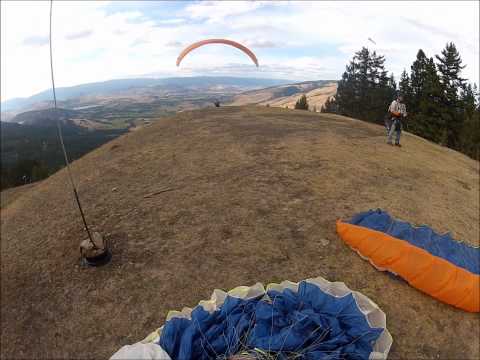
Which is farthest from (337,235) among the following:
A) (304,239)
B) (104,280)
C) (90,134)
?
(90,134)

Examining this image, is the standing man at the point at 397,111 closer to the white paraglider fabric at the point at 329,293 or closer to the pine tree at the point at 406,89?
the white paraglider fabric at the point at 329,293

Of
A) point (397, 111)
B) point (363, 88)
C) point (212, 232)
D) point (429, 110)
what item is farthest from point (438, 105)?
point (212, 232)

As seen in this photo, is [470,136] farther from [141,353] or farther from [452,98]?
[141,353]

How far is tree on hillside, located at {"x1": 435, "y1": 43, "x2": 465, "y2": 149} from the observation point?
164 ft

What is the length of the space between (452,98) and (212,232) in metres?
52.6

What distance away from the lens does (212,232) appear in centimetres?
1038

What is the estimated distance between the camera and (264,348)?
4.76 m

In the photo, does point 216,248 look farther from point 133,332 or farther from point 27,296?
point 27,296

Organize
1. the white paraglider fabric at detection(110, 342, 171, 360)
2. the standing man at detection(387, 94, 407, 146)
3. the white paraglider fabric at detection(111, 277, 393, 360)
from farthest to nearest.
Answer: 1. the standing man at detection(387, 94, 407, 146)
2. the white paraglider fabric at detection(111, 277, 393, 360)
3. the white paraglider fabric at detection(110, 342, 171, 360)

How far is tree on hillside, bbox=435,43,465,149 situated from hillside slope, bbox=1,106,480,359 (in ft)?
118

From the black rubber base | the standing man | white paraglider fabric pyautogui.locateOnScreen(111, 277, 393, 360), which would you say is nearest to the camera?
white paraglider fabric pyautogui.locateOnScreen(111, 277, 393, 360)

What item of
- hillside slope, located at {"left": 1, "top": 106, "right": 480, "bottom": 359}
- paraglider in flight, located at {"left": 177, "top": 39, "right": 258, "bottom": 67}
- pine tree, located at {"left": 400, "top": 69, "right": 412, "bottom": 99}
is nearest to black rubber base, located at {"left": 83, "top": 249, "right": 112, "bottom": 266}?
hillside slope, located at {"left": 1, "top": 106, "right": 480, "bottom": 359}

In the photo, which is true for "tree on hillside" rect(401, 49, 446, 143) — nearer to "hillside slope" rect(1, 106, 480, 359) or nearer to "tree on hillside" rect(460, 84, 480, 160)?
"tree on hillside" rect(460, 84, 480, 160)

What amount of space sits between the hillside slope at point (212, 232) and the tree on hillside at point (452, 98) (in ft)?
→ 118
